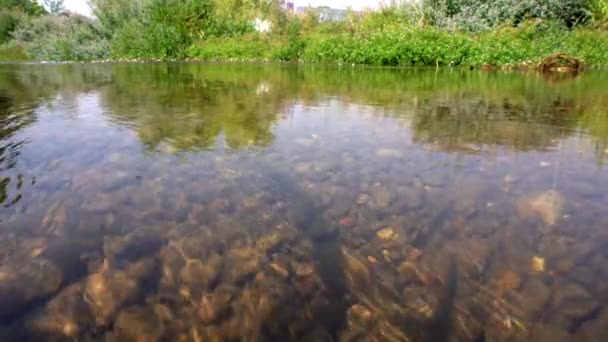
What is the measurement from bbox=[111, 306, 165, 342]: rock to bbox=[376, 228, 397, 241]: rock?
3.59 feet

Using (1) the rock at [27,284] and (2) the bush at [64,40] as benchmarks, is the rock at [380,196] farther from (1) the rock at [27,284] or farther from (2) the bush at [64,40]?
(2) the bush at [64,40]

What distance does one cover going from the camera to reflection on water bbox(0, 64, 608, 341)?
141cm

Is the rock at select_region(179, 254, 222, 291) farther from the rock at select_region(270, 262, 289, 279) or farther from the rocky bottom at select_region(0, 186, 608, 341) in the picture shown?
the rock at select_region(270, 262, 289, 279)

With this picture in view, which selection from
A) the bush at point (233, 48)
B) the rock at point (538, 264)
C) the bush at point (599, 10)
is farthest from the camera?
the bush at point (233, 48)

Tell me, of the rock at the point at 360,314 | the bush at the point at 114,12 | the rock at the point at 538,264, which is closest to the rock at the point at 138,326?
the rock at the point at 360,314

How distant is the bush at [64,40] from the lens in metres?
21.5

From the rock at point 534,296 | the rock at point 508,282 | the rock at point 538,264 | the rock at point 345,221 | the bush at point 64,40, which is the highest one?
the bush at point 64,40

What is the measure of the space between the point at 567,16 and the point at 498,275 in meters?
23.1

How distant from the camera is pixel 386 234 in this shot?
1964 millimetres

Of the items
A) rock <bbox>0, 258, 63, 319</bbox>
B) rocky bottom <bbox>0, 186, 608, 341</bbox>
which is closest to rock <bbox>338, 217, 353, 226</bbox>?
rocky bottom <bbox>0, 186, 608, 341</bbox>

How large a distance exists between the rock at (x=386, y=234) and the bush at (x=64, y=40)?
23.8 m

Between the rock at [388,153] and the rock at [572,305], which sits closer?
the rock at [572,305]

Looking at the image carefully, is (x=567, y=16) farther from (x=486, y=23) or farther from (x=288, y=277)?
(x=288, y=277)

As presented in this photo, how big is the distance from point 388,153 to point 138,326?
2.37 m
